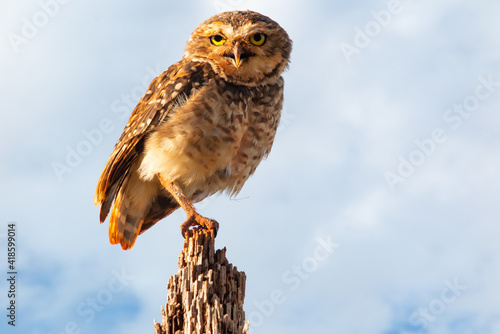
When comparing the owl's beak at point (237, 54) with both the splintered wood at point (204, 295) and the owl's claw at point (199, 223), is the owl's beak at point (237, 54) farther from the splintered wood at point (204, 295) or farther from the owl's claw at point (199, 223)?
the splintered wood at point (204, 295)

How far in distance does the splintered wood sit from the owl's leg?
0.50m

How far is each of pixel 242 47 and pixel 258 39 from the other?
0.24 metres

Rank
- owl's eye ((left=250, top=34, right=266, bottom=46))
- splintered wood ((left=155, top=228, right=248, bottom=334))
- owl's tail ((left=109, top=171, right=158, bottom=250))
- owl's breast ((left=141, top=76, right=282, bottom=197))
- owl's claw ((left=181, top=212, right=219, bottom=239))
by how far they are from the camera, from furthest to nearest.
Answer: owl's tail ((left=109, top=171, right=158, bottom=250)), owl's eye ((left=250, top=34, right=266, bottom=46)), owl's breast ((left=141, top=76, right=282, bottom=197)), owl's claw ((left=181, top=212, right=219, bottom=239)), splintered wood ((left=155, top=228, right=248, bottom=334))

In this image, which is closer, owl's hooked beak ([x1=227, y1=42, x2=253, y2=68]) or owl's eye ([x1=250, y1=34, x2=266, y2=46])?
owl's hooked beak ([x1=227, y1=42, x2=253, y2=68])

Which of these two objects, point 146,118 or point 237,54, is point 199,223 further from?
point 237,54

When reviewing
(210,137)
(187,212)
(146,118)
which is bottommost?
(187,212)

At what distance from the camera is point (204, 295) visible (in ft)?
13.2

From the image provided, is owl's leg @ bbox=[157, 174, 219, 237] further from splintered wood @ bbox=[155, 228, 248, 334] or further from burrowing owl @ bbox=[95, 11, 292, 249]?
splintered wood @ bbox=[155, 228, 248, 334]

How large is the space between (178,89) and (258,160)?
1.07m

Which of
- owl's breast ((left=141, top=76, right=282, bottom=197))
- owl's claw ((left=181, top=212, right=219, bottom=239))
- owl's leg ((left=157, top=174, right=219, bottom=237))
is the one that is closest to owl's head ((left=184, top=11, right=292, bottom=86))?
owl's breast ((left=141, top=76, right=282, bottom=197))

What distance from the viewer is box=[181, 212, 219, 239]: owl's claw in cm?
491

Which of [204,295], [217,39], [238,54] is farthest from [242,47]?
[204,295]

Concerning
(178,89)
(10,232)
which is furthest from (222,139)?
(10,232)

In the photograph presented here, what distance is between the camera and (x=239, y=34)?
18.0 feet
